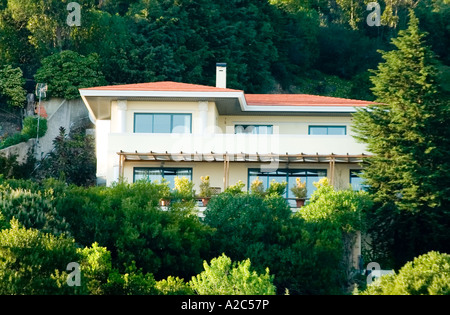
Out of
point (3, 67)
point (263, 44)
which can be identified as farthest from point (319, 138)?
point (263, 44)

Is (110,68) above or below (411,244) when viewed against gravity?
above

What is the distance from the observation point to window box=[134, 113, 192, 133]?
4491 cm

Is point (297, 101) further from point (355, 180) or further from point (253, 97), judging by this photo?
point (355, 180)

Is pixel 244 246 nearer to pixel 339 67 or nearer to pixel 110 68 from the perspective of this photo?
pixel 110 68

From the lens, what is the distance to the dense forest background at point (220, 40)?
62.3 m

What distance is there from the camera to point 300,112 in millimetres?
46906

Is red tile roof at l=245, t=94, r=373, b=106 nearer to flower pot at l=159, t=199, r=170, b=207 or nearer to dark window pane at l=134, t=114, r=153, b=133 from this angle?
dark window pane at l=134, t=114, r=153, b=133

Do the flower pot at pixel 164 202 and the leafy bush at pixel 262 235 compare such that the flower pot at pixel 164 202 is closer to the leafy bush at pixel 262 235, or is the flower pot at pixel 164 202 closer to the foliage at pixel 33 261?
the leafy bush at pixel 262 235

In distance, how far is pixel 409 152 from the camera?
1583 inches
